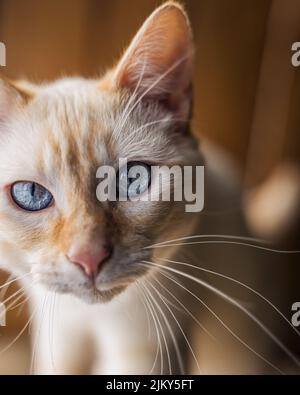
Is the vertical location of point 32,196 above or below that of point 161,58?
below

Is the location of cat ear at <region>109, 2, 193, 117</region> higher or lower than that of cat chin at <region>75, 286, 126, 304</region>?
higher

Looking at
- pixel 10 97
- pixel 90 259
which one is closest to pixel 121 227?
pixel 90 259

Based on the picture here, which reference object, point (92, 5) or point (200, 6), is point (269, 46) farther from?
point (92, 5)

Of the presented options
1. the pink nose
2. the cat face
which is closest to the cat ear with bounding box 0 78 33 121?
the cat face

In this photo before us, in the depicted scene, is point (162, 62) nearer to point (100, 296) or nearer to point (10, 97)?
point (10, 97)

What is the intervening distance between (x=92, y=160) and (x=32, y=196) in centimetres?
11

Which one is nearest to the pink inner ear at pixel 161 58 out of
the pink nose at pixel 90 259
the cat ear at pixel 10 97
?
the cat ear at pixel 10 97

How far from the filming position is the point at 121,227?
0.79m

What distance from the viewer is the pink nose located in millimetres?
735

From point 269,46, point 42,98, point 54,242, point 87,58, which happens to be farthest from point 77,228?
point 269,46

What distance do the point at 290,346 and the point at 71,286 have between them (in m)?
0.44

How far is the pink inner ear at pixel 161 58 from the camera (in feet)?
2.58

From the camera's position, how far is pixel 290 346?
0.95 m

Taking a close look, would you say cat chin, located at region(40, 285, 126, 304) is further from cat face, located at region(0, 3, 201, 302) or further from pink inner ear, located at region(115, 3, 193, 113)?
pink inner ear, located at region(115, 3, 193, 113)
